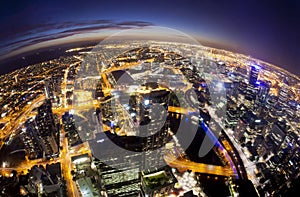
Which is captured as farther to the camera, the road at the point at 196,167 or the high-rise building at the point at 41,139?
the high-rise building at the point at 41,139

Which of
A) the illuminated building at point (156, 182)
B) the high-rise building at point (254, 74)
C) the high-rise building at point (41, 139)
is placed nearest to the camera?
the illuminated building at point (156, 182)

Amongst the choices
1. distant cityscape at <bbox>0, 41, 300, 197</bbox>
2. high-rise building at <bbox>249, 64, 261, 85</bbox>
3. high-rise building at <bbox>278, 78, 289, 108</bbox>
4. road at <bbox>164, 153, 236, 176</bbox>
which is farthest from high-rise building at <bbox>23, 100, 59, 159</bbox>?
high-rise building at <bbox>249, 64, 261, 85</bbox>

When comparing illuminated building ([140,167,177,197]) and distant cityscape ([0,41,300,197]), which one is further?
distant cityscape ([0,41,300,197])

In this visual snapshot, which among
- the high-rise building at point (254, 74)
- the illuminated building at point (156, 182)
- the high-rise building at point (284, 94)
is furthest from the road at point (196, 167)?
the high-rise building at point (254, 74)

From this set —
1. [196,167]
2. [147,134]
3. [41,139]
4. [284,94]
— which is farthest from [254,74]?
[41,139]

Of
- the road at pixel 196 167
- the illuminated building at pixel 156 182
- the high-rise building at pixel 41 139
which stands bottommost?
the road at pixel 196 167

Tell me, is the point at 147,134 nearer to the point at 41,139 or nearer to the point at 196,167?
the point at 196,167

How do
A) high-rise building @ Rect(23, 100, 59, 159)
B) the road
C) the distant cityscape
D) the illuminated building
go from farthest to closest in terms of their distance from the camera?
high-rise building @ Rect(23, 100, 59, 159) → the road → the distant cityscape → the illuminated building

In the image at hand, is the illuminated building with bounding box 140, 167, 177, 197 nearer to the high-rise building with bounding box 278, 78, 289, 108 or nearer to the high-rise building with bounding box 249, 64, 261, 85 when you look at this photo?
the high-rise building with bounding box 278, 78, 289, 108

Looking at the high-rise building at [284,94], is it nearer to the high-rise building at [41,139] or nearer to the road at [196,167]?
the road at [196,167]
